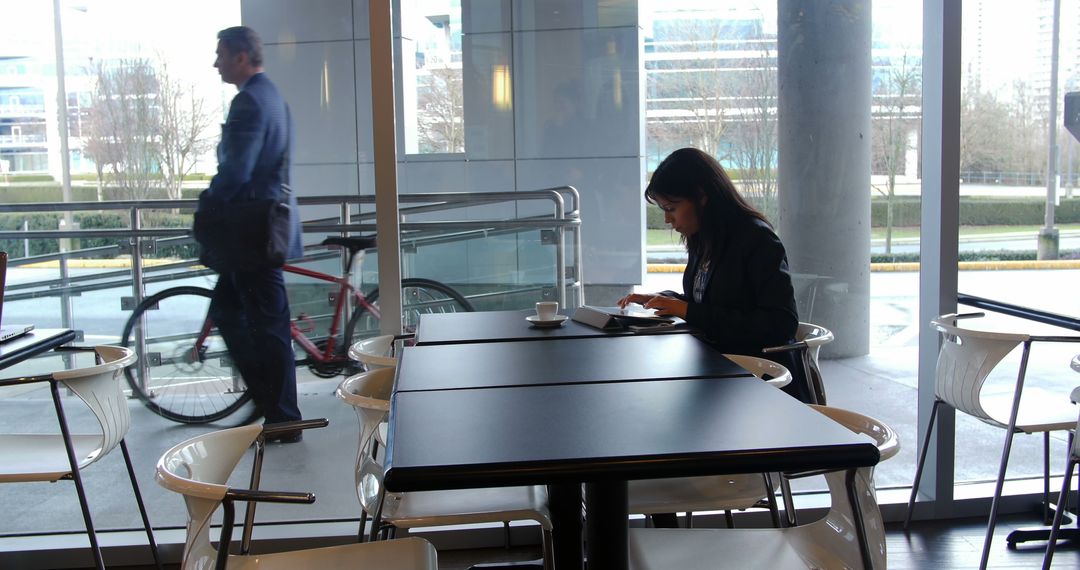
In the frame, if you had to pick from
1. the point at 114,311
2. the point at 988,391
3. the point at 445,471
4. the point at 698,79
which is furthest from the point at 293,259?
the point at 988,391

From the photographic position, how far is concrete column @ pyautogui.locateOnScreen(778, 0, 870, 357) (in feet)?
12.3

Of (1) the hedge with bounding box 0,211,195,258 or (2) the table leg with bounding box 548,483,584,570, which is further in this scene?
(1) the hedge with bounding box 0,211,195,258

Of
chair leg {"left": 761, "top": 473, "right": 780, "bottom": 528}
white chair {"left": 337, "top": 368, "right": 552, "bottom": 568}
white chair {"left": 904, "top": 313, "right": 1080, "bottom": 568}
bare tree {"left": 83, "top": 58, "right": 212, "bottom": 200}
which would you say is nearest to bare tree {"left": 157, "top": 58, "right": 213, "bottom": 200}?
bare tree {"left": 83, "top": 58, "right": 212, "bottom": 200}

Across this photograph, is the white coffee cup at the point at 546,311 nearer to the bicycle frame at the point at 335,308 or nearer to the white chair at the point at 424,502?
the white chair at the point at 424,502

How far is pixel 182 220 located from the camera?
365cm

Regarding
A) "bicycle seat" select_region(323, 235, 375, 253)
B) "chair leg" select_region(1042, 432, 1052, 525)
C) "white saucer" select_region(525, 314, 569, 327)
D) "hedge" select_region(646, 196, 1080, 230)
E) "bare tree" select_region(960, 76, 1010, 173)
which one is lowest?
"chair leg" select_region(1042, 432, 1052, 525)

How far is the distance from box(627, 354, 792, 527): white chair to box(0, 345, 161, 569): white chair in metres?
1.71

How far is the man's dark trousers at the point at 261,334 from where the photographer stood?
3693 millimetres

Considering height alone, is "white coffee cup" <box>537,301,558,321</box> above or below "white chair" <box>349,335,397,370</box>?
above

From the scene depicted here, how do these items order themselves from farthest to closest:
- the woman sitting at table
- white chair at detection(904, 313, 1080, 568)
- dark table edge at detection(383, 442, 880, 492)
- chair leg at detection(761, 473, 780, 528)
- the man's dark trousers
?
the man's dark trousers, white chair at detection(904, 313, 1080, 568), the woman sitting at table, chair leg at detection(761, 473, 780, 528), dark table edge at detection(383, 442, 880, 492)

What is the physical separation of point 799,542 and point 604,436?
2.34 feet

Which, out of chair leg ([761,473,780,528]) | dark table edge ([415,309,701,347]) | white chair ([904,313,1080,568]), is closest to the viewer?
chair leg ([761,473,780,528])

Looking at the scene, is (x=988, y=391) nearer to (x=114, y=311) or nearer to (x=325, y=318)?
(x=325, y=318)

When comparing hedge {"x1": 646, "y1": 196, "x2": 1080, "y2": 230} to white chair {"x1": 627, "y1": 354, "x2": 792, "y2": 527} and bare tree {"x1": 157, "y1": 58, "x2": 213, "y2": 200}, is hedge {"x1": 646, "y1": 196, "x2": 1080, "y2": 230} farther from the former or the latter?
bare tree {"x1": 157, "y1": 58, "x2": 213, "y2": 200}
